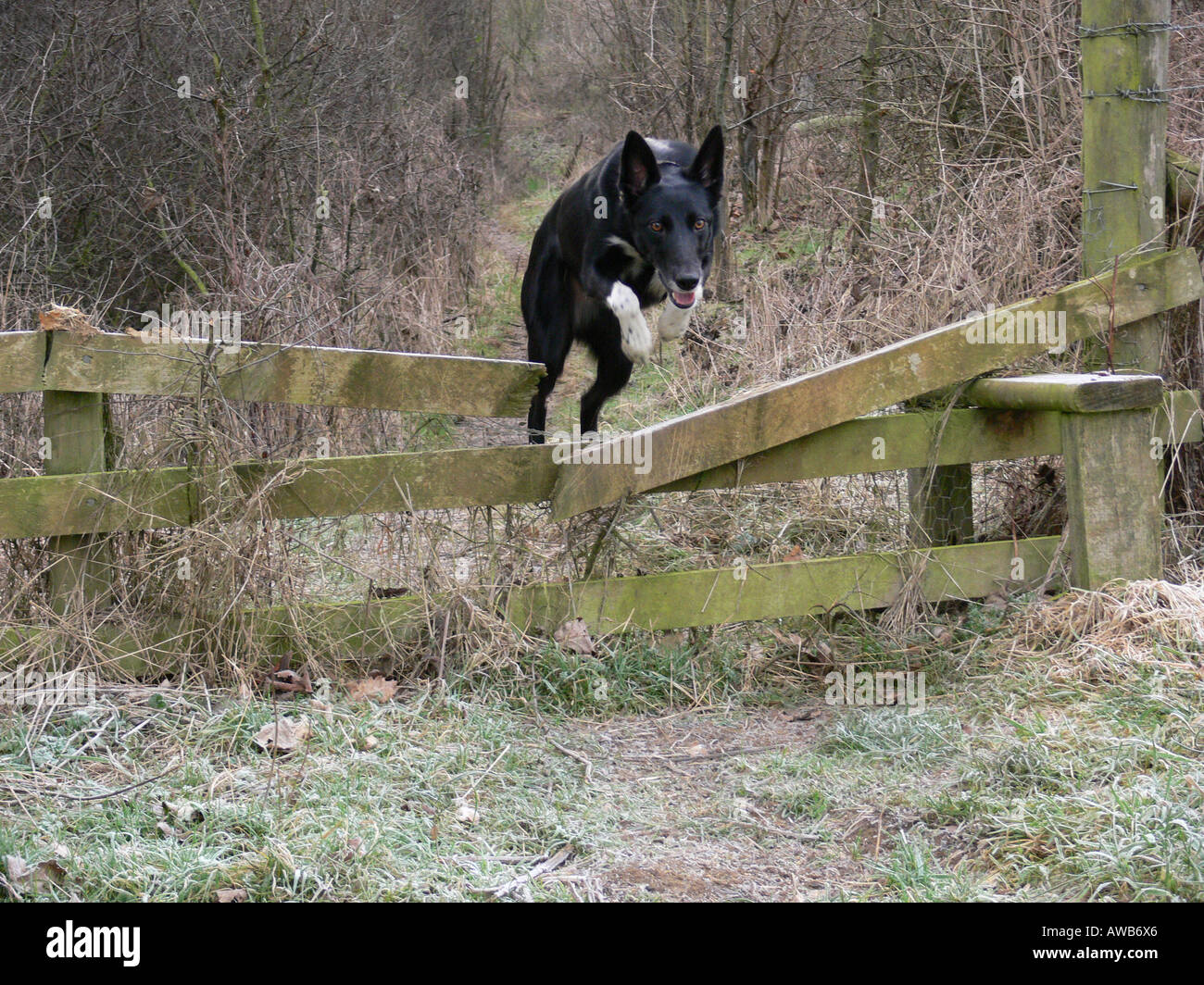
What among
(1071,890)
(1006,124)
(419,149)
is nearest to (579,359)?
(419,149)

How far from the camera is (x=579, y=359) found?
1180 cm

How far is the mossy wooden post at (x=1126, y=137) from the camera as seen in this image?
4.86 meters

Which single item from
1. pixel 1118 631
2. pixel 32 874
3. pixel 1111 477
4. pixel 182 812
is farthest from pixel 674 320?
pixel 32 874

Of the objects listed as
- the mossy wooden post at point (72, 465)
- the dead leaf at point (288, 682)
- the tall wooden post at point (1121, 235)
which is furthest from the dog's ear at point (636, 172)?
the dead leaf at point (288, 682)

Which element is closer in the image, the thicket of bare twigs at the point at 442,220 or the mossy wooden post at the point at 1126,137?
the thicket of bare twigs at the point at 442,220

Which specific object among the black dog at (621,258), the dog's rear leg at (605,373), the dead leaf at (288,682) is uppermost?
the black dog at (621,258)

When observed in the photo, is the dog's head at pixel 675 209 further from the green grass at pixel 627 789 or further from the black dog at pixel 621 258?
the green grass at pixel 627 789

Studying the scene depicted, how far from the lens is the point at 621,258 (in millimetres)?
6379

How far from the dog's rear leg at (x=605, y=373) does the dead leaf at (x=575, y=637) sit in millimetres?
2621

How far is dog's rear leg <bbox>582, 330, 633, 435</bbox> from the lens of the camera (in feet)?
22.1

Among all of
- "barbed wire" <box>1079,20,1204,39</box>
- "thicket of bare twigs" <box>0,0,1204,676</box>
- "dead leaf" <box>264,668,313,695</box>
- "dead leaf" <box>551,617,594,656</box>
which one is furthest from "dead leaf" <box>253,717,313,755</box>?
"barbed wire" <box>1079,20,1204,39</box>

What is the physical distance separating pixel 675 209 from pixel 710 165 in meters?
0.37

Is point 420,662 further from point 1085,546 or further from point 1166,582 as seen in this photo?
point 1166,582

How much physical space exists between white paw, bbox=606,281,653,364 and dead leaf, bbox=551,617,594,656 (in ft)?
6.69
